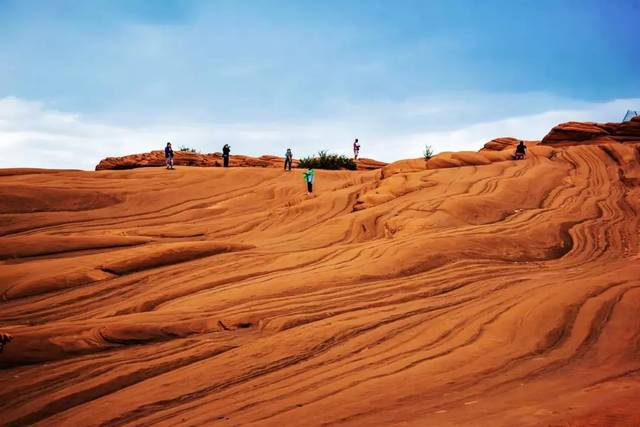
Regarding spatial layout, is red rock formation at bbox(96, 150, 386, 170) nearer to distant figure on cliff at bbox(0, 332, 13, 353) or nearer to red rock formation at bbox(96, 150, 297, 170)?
red rock formation at bbox(96, 150, 297, 170)

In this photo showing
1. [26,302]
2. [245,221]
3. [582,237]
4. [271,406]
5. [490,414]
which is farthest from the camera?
[245,221]

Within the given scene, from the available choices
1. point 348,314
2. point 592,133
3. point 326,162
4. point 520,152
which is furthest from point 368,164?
point 348,314

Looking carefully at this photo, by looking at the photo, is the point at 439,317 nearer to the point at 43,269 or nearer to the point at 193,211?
the point at 43,269

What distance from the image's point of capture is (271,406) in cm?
530

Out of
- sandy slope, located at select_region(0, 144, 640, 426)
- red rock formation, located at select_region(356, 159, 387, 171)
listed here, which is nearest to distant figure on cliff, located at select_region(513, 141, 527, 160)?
sandy slope, located at select_region(0, 144, 640, 426)

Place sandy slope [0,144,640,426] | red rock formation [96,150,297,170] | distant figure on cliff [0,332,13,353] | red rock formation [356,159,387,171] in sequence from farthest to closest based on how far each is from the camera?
red rock formation [356,159,387,171], red rock formation [96,150,297,170], distant figure on cliff [0,332,13,353], sandy slope [0,144,640,426]

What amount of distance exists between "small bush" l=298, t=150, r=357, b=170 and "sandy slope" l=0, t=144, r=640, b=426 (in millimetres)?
14923

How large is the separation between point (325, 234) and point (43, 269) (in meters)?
6.77

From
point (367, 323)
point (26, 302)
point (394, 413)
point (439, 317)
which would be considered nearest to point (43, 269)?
point (26, 302)

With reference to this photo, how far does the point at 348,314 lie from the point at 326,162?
25967mm

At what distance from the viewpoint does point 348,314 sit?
8242 millimetres

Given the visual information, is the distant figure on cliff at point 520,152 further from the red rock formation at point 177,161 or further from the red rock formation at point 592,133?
the red rock formation at point 177,161

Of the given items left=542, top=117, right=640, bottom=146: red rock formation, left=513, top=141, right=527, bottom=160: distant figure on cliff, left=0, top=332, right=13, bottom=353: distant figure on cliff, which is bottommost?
left=0, top=332, right=13, bottom=353: distant figure on cliff

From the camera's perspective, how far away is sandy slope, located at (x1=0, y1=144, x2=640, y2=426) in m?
5.29
